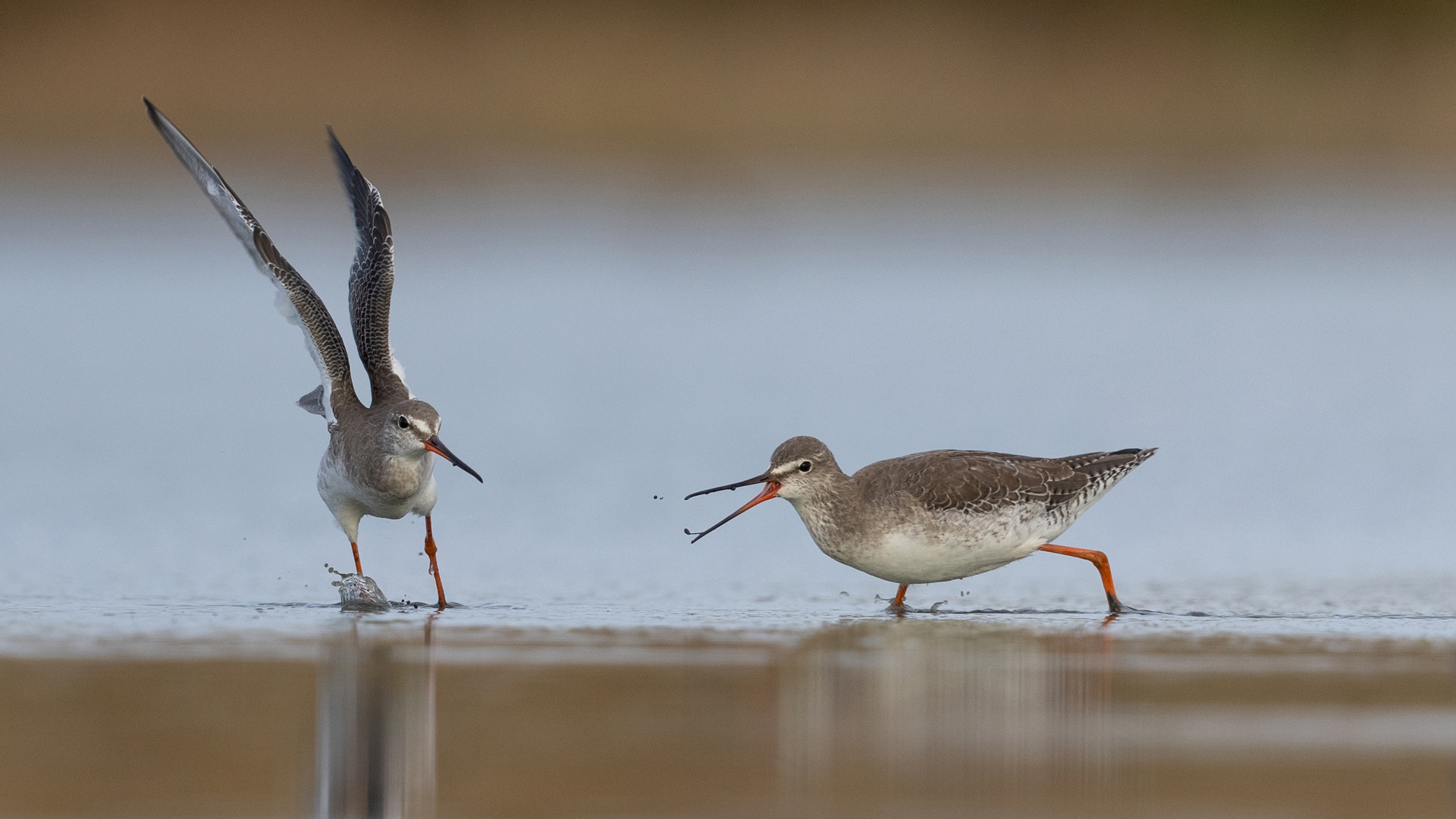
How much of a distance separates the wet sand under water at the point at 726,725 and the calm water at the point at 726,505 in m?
0.03

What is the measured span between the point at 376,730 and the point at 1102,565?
4631 mm

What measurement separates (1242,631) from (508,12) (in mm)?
22798

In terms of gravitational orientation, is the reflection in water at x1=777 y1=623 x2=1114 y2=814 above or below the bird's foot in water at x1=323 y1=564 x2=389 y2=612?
below

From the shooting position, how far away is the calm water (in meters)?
6.19

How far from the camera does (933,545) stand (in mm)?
9680

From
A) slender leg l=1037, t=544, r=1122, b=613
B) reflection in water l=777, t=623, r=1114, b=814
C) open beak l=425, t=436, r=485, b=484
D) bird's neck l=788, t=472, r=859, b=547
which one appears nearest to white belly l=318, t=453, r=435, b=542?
open beak l=425, t=436, r=485, b=484

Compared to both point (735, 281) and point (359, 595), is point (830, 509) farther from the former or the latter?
point (735, 281)

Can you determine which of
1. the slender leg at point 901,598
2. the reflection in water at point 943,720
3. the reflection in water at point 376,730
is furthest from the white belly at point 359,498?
the reflection in water at point 943,720

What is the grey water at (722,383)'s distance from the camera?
10.5 m

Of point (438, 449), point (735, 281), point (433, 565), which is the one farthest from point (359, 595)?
point (735, 281)

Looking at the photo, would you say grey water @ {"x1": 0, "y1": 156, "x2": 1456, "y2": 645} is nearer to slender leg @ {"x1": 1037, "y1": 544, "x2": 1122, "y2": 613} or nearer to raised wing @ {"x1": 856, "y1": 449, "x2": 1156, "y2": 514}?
slender leg @ {"x1": 1037, "y1": 544, "x2": 1122, "y2": 613}

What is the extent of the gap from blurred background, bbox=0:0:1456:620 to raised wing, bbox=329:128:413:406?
108 cm

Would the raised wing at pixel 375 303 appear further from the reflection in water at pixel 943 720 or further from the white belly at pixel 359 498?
the reflection in water at pixel 943 720

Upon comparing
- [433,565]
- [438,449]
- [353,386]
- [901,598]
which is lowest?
[901,598]
